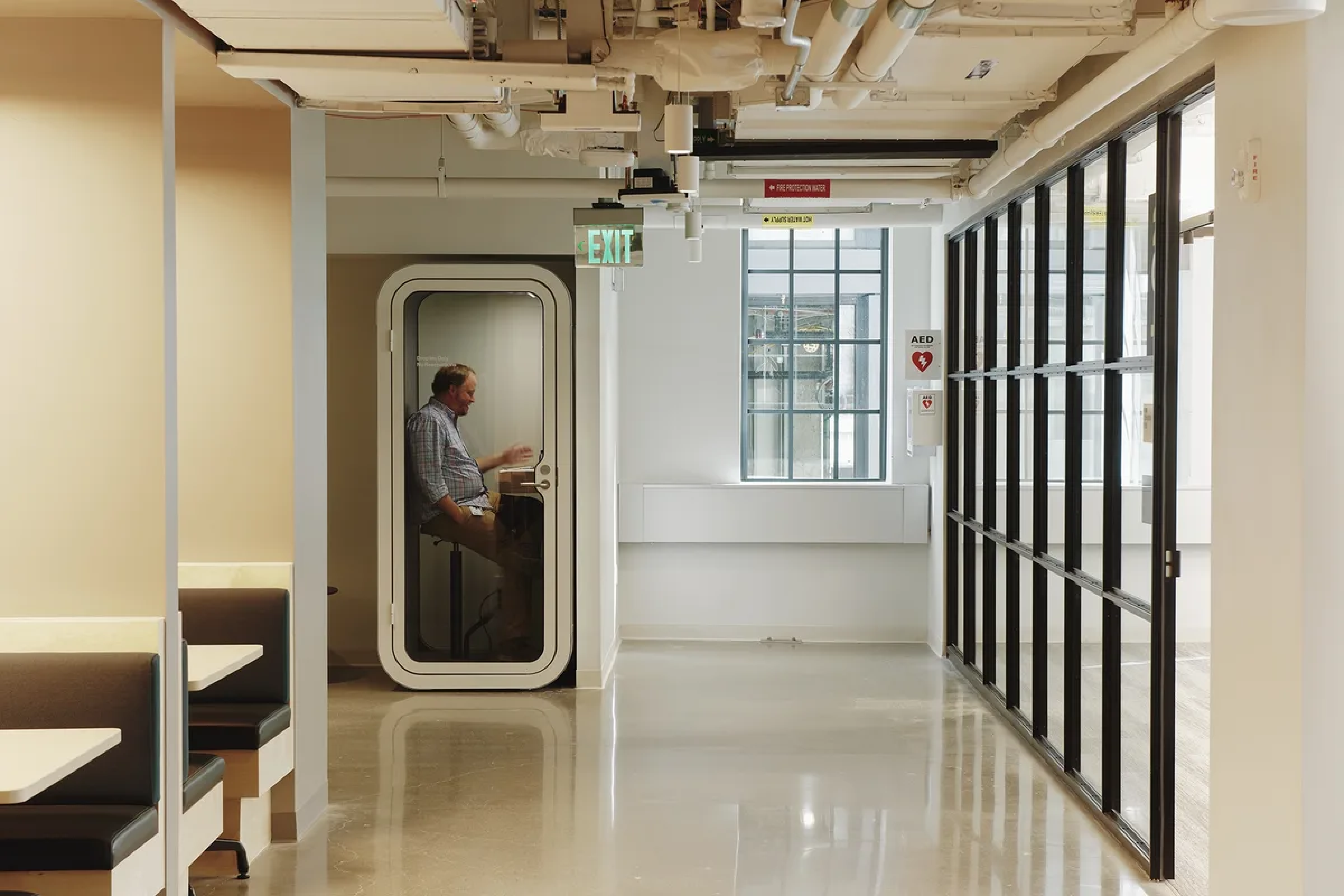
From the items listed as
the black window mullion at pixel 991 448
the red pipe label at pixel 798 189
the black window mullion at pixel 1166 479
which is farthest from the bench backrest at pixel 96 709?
the black window mullion at pixel 991 448

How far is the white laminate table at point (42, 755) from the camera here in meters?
2.73

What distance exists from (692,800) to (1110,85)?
324cm

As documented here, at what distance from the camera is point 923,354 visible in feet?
26.3

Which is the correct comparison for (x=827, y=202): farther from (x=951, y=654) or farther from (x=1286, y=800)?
(x=1286, y=800)

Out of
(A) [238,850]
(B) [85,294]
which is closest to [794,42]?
(B) [85,294]

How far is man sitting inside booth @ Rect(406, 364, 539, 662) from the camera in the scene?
7.28m

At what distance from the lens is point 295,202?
15.1 ft

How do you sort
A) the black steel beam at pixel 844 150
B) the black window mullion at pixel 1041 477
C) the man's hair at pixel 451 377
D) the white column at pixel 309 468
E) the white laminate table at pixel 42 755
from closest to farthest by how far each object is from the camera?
the white laminate table at pixel 42 755 < the white column at pixel 309 468 < the black window mullion at pixel 1041 477 < the black steel beam at pixel 844 150 < the man's hair at pixel 451 377

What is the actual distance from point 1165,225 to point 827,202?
9.58 feet

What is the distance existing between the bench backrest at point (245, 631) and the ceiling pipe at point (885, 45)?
2773mm

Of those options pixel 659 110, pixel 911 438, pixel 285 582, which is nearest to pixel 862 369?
pixel 911 438

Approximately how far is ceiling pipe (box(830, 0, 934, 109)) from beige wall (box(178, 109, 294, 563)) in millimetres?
2089

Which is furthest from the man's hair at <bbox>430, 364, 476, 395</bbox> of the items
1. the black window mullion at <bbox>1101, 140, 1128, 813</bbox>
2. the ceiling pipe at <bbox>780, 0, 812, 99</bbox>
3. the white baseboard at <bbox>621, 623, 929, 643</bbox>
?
the black window mullion at <bbox>1101, 140, 1128, 813</bbox>

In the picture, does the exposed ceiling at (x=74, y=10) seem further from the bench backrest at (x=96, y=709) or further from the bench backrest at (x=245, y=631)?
the bench backrest at (x=245, y=631)
